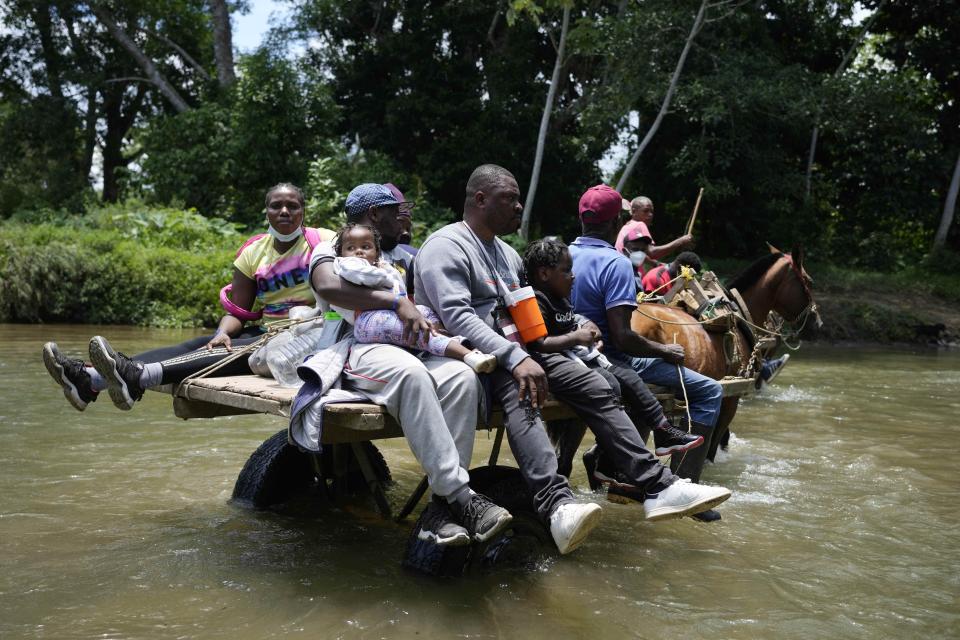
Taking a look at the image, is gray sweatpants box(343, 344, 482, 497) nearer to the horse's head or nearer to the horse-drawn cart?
the horse-drawn cart

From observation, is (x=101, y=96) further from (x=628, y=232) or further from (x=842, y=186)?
(x=628, y=232)

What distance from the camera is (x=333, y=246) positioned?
484 cm

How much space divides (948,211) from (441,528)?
2647 centimetres

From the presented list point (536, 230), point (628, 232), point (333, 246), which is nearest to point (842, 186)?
point (536, 230)

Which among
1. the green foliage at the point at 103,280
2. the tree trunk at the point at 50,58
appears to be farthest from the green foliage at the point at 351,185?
the tree trunk at the point at 50,58

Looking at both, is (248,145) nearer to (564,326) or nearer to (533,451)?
(564,326)

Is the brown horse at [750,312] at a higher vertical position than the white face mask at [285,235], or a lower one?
lower

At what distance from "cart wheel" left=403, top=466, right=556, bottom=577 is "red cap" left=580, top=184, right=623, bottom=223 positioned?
1.81 metres

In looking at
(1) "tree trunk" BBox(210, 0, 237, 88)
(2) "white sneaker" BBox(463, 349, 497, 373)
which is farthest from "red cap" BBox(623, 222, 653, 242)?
(1) "tree trunk" BBox(210, 0, 237, 88)

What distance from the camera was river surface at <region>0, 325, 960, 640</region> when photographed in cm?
405

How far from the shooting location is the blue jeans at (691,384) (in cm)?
587

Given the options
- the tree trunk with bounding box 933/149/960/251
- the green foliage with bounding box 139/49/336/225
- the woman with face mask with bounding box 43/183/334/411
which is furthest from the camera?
the tree trunk with bounding box 933/149/960/251

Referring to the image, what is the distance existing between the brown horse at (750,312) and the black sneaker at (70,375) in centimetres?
370

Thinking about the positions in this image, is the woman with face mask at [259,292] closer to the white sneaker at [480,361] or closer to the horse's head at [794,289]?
the white sneaker at [480,361]
